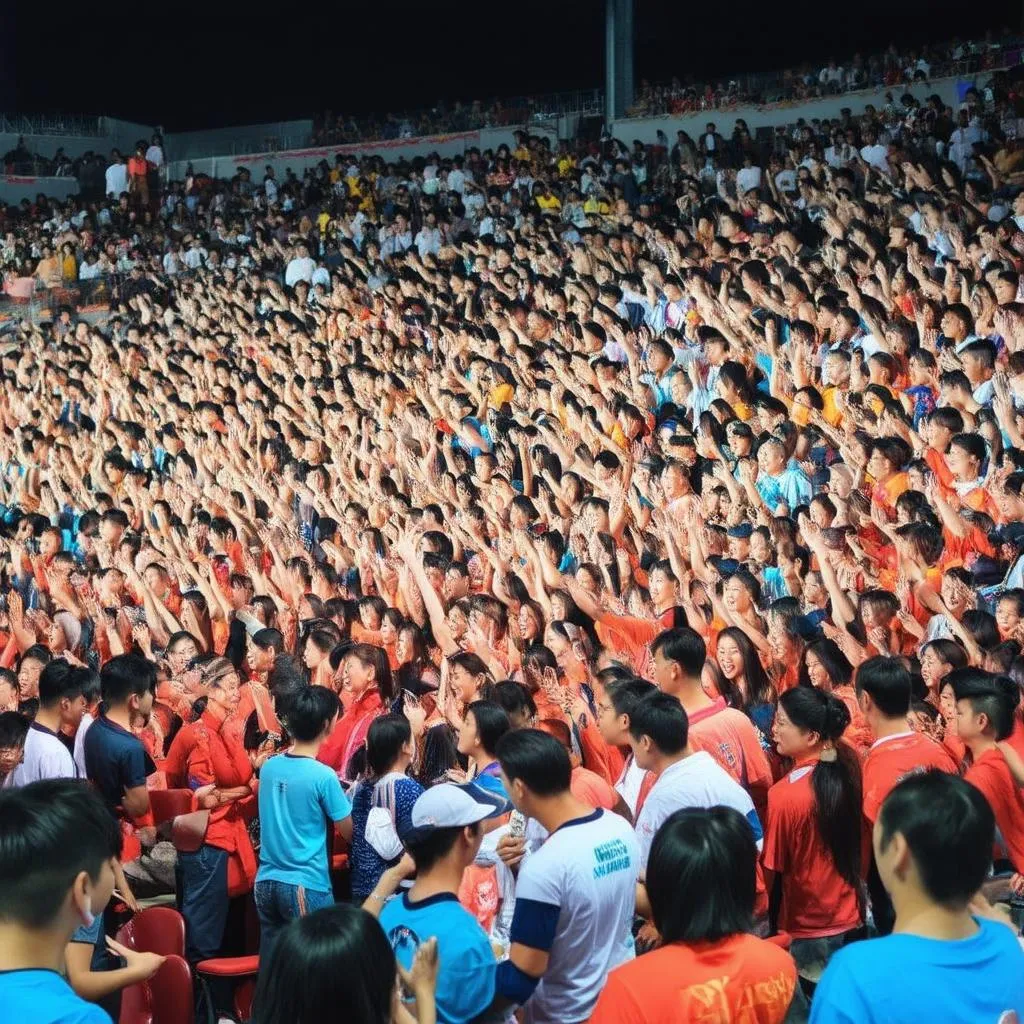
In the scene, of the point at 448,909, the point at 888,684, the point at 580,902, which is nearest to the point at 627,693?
the point at 888,684

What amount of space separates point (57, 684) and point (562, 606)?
2.46 meters

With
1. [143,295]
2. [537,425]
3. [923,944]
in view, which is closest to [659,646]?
[923,944]

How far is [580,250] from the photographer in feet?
42.2

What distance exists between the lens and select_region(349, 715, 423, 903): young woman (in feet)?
14.1

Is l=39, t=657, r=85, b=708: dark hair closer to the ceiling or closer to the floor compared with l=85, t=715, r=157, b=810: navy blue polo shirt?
closer to the ceiling

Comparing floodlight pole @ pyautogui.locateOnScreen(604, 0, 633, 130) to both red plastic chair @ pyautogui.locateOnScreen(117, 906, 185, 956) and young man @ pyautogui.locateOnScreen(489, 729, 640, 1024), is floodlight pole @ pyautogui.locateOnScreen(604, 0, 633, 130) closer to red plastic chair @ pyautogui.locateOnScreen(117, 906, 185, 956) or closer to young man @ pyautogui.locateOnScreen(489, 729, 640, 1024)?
red plastic chair @ pyautogui.locateOnScreen(117, 906, 185, 956)

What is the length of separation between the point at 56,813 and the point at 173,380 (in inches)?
464

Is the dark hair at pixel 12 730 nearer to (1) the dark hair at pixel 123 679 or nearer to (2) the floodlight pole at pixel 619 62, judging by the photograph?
(1) the dark hair at pixel 123 679

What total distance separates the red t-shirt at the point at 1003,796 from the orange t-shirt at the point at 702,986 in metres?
1.73

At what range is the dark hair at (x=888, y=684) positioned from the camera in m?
4.42

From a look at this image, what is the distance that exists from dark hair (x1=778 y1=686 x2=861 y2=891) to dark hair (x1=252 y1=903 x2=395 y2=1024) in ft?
6.88

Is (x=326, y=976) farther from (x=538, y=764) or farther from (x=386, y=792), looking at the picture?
(x=386, y=792)

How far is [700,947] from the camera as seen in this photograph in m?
2.73

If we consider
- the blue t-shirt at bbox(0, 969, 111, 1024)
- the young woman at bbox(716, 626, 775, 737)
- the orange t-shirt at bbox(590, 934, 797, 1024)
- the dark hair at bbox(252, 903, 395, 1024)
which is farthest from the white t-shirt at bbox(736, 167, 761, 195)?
the blue t-shirt at bbox(0, 969, 111, 1024)
